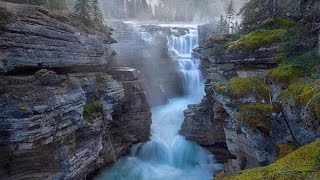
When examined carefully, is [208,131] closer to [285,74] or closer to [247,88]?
[247,88]

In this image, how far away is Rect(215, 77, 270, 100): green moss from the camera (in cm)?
1448

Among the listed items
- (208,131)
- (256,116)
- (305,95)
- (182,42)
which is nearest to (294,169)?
(305,95)

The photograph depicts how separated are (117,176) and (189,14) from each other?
229 feet

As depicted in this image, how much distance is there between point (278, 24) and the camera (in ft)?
62.1

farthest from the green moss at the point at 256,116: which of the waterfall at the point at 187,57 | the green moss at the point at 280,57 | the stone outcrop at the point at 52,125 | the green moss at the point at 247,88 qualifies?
the waterfall at the point at 187,57

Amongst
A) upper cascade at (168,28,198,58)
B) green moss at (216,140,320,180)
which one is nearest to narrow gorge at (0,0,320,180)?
green moss at (216,140,320,180)

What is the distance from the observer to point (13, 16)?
1512cm

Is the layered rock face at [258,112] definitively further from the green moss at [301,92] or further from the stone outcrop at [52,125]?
the stone outcrop at [52,125]

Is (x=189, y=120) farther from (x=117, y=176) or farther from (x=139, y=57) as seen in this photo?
(x=139, y=57)

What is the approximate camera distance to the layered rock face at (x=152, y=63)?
35688 mm

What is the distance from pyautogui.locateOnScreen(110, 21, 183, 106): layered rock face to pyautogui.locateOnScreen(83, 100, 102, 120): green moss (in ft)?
46.9

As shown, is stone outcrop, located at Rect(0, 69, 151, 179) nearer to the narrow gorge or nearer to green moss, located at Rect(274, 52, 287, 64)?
the narrow gorge

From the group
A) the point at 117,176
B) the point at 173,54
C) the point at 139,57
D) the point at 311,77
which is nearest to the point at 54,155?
the point at 117,176

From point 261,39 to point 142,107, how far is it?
1187 cm
